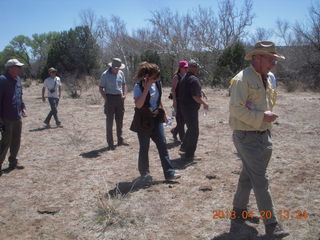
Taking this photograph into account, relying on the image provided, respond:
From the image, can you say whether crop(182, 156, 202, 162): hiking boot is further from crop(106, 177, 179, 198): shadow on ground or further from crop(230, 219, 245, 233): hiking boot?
crop(230, 219, 245, 233): hiking boot

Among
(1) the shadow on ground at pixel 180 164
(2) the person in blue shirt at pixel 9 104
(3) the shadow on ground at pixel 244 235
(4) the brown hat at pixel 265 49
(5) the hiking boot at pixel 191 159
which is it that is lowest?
(3) the shadow on ground at pixel 244 235

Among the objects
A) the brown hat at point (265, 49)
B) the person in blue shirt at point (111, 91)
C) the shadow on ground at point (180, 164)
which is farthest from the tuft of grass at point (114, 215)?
the person in blue shirt at point (111, 91)

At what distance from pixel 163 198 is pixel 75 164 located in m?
2.30

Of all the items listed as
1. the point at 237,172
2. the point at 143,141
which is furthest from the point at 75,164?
the point at 237,172

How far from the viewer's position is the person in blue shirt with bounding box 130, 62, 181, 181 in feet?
14.1

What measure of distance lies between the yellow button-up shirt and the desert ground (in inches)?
43.6

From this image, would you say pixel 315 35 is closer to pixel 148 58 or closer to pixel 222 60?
pixel 222 60

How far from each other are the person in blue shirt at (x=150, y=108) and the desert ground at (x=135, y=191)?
26 centimetres

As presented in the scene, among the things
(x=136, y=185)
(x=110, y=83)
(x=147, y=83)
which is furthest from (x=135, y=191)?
(x=110, y=83)

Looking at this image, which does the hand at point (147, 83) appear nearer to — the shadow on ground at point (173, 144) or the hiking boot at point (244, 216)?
the hiking boot at point (244, 216)

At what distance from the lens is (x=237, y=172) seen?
16.8ft

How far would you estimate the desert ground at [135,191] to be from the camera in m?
3.51

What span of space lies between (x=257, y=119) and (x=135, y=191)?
2227 millimetres

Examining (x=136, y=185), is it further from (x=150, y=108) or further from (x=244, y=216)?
(x=244, y=216)
